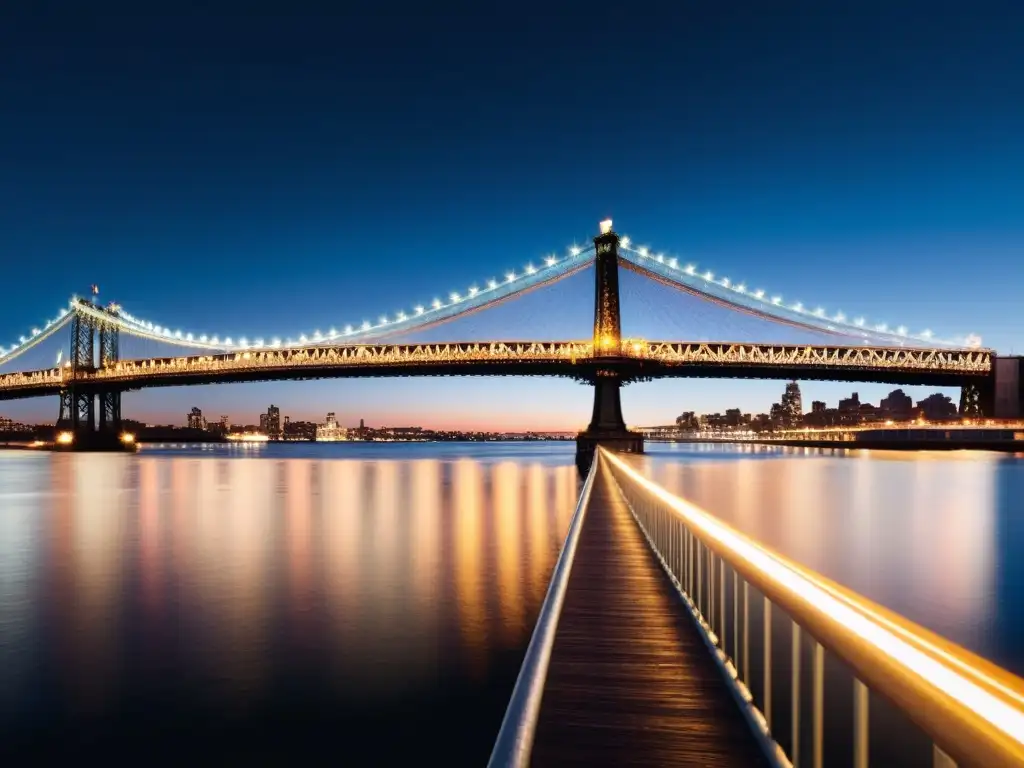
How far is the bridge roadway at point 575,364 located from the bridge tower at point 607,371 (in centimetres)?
25

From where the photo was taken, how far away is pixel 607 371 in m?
56.4

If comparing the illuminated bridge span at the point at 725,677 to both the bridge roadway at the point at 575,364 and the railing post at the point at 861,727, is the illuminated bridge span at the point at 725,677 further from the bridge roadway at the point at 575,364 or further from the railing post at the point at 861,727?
the bridge roadway at the point at 575,364

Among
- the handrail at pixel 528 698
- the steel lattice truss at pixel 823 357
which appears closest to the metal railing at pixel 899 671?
the handrail at pixel 528 698

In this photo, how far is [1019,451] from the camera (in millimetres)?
84000

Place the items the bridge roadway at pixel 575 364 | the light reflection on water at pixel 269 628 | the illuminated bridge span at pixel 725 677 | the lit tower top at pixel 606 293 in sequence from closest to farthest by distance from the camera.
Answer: the illuminated bridge span at pixel 725 677
the light reflection on water at pixel 269 628
the lit tower top at pixel 606 293
the bridge roadway at pixel 575 364

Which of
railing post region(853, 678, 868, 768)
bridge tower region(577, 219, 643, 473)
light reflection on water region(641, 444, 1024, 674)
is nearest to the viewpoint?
railing post region(853, 678, 868, 768)

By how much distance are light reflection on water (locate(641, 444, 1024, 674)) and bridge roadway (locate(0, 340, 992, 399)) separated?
17.4 metres

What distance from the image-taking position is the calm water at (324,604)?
7297mm

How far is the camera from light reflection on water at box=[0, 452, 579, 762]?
7250mm

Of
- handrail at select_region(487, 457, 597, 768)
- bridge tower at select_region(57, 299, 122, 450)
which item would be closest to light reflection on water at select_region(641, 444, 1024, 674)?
handrail at select_region(487, 457, 597, 768)

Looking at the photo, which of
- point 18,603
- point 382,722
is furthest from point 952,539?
point 18,603

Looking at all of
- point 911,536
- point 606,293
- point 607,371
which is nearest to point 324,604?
point 911,536

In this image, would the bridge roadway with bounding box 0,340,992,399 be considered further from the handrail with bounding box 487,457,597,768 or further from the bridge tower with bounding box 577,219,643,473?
the handrail with bounding box 487,457,597,768

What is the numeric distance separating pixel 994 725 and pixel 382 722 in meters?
6.63
